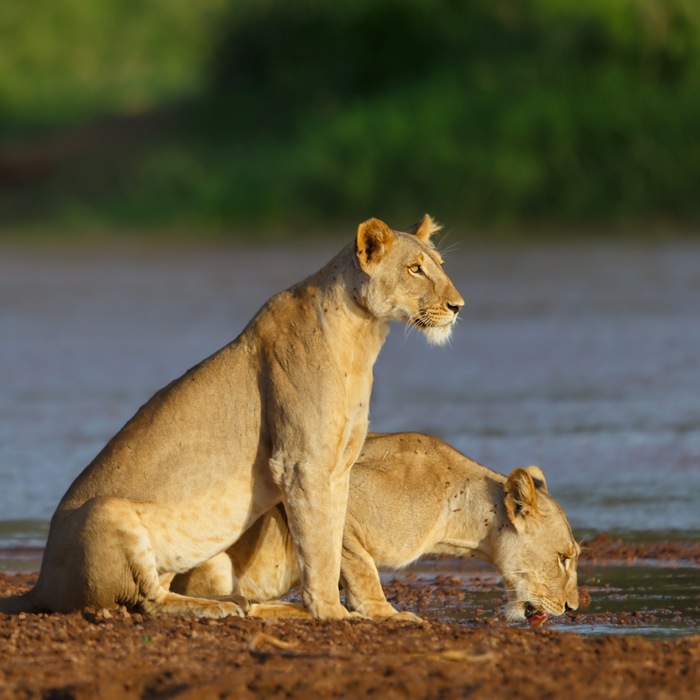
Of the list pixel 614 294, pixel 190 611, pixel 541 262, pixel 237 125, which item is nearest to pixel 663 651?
pixel 190 611

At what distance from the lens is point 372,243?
7.18m

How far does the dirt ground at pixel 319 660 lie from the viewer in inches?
214

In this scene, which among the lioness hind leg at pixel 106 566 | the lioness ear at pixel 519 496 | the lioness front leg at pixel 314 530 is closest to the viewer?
the lioness hind leg at pixel 106 566

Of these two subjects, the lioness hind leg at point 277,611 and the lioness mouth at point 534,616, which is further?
→ the lioness mouth at point 534,616

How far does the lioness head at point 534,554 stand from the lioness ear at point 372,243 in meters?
1.30

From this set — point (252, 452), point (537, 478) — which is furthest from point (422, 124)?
point (252, 452)

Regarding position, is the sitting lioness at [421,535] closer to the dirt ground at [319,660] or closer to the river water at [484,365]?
the dirt ground at [319,660]

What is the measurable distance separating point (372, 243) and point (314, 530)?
4.05 ft

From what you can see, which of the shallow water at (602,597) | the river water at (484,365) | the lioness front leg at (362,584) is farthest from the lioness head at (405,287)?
the river water at (484,365)

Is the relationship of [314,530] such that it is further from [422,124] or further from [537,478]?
[422,124]

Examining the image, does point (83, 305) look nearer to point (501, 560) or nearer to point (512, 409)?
point (512, 409)

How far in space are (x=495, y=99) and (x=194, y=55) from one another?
26.8m

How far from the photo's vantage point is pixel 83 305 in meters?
21.5

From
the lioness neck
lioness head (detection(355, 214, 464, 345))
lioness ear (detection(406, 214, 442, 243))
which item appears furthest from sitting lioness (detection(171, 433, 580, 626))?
lioness ear (detection(406, 214, 442, 243))
